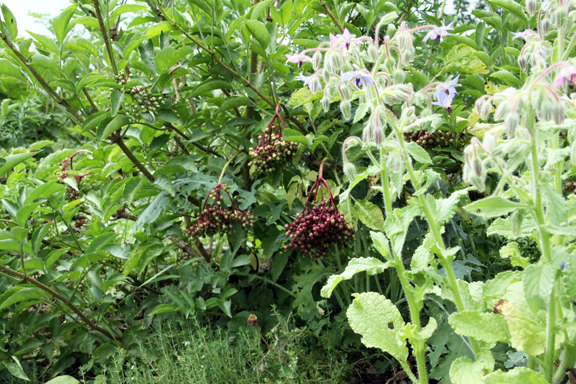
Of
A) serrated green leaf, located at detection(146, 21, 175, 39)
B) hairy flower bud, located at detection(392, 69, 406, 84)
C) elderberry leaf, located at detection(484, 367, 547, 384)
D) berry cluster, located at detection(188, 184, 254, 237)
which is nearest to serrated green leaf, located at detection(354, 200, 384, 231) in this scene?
berry cluster, located at detection(188, 184, 254, 237)

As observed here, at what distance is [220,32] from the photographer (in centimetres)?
196

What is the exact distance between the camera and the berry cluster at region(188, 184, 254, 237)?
1903mm

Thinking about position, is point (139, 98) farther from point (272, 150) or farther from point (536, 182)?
point (536, 182)

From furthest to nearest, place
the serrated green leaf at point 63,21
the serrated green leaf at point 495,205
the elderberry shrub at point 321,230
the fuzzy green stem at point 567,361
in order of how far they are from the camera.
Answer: the serrated green leaf at point 63,21 → the elderberry shrub at point 321,230 → the fuzzy green stem at point 567,361 → the serrated green leaf at point 495,205

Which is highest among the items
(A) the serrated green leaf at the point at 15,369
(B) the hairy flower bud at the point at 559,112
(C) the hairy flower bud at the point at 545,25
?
(C) the hairy flower bud at the point at 545,25

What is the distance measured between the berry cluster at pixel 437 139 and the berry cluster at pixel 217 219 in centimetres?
73

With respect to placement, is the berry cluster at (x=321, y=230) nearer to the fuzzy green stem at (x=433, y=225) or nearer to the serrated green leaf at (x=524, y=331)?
the fuzzy green stem at (x=433, y=225)

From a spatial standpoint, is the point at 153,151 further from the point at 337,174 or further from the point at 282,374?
the point at 282,374

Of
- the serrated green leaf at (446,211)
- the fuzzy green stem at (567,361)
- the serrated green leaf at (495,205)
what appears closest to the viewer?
the serrated green leaf at (495,205)

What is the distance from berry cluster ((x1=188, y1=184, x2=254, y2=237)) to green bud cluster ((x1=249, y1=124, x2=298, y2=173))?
20 cm

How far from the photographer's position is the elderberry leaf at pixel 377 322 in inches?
50.9

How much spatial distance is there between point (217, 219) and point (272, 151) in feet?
1.14

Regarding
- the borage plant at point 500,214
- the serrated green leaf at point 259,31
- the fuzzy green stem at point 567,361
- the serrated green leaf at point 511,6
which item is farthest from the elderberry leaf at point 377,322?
the serrated green leaf at point 511,6

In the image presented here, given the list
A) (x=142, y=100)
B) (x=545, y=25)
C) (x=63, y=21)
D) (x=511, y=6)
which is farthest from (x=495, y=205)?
(x=63, y=21)
